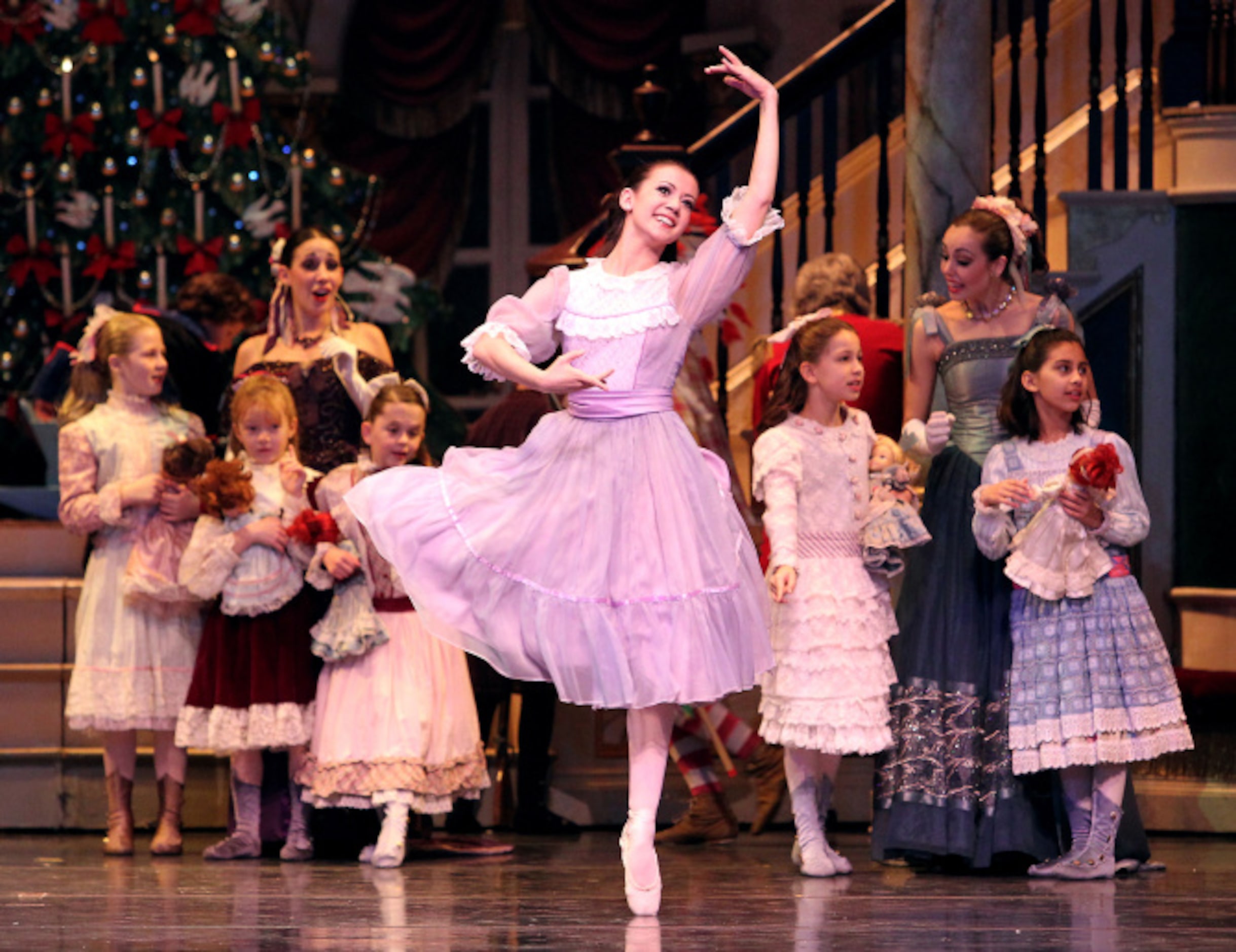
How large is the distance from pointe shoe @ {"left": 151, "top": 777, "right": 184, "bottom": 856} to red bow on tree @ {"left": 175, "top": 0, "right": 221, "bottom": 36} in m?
3.10

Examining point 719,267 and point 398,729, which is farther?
point 398,729

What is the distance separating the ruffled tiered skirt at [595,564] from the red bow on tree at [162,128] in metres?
3.38

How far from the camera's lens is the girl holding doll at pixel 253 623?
5043 mm

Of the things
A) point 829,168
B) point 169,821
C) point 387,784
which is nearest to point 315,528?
point 387,784

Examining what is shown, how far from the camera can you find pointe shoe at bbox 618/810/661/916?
12.4 ft

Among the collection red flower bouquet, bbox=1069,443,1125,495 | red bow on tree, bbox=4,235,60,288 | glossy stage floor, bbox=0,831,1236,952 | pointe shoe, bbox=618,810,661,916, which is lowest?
glossy stage floor, bbox=0,831,1236,952

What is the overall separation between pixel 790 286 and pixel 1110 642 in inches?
191

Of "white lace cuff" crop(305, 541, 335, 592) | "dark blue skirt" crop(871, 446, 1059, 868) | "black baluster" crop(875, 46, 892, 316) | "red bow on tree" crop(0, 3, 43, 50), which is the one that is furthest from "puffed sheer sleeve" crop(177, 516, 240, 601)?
"red bow on tree" crop(0, 3, 43, 50)

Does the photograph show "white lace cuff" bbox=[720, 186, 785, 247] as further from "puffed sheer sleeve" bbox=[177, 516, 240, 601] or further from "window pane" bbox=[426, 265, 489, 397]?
"window pane" bbox=[426, 265, 489, 397]

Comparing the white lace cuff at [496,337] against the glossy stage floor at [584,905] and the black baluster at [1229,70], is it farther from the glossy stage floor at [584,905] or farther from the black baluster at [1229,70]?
the black baluster at [1229,70]

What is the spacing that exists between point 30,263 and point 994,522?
4231 mm

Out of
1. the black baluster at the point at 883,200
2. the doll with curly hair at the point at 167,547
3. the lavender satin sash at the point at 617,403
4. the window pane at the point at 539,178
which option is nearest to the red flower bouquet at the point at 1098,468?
the lavender satin sash at the point at 617,403

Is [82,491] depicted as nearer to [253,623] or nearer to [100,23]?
[253,623]

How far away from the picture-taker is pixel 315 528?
501cm
